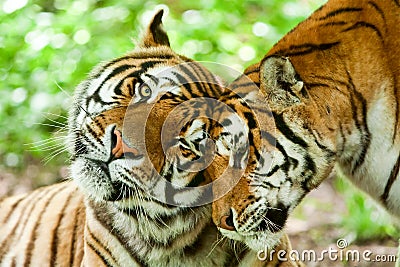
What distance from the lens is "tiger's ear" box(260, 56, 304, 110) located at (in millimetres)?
2457

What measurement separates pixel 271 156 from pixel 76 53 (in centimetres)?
278

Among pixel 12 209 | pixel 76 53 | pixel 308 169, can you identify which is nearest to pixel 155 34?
pixel 308 169

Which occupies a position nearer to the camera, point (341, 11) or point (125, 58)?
point (341, 11)

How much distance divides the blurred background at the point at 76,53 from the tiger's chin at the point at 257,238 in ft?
6.08

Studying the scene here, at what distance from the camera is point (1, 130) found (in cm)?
489

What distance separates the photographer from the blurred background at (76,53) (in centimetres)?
478

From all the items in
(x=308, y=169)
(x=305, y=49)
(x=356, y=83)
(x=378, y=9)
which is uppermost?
(x=378, y=9)

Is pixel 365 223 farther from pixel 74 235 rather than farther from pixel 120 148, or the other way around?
pixel 120 148

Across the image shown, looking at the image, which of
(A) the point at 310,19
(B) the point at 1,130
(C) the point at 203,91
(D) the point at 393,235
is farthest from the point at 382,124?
(B) the point at 1,130

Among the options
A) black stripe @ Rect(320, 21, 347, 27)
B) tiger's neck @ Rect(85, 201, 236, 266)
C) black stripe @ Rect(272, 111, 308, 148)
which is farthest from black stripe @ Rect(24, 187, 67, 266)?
black stripe @ Rect(320, 21, 347, 27)

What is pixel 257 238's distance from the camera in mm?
2586

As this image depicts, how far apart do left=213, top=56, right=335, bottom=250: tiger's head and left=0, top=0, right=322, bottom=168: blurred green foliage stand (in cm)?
233

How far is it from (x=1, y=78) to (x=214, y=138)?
9.85 ft

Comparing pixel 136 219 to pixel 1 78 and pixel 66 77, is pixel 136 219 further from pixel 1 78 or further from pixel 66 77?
pixel 1 78
